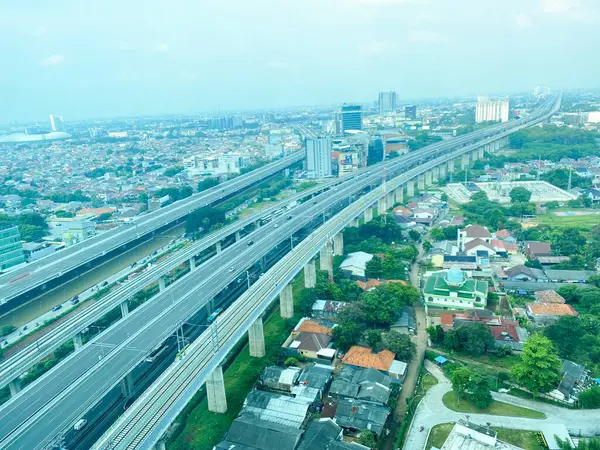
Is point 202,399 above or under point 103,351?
A: under

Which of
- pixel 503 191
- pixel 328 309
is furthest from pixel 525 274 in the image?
pixel 503 191

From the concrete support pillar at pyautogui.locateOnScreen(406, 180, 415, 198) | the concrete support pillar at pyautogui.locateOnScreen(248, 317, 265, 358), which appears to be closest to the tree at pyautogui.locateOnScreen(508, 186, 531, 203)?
the concrete support pillar at pyautogui.locateOnScreen(406, 180, 415, 198)

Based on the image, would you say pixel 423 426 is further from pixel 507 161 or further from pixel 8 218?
pixel 507 161

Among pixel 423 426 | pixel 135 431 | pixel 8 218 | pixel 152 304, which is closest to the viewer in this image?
Result: pixel 135 431

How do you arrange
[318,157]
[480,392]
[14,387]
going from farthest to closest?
[318,157] → [14,387] → [480,392]

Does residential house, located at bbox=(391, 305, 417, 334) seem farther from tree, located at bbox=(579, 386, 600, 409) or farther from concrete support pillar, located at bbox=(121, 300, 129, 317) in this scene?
concrete support pillar, located at bbox=(121, 300, 129, 317)

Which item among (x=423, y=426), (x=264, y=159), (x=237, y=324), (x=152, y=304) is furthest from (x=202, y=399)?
(x=264, y=159)

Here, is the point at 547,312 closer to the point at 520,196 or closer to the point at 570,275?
the point at 570,275
